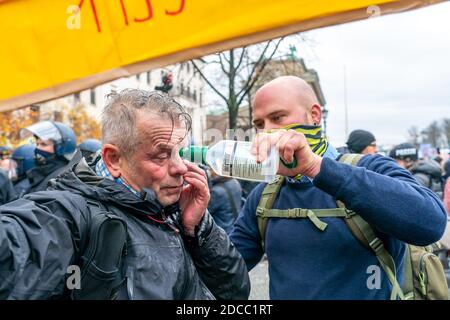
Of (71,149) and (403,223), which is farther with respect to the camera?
(71,149)

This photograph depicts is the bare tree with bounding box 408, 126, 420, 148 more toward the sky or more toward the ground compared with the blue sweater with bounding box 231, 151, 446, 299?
more toward the ground

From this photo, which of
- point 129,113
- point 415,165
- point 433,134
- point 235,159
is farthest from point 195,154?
point 433,134

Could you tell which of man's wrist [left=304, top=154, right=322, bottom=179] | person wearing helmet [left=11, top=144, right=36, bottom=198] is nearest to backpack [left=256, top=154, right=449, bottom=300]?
man's wrist [left=304, top=154, right=322, bottom=179]

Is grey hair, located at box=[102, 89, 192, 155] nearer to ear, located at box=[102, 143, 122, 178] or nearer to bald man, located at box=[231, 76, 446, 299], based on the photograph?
ear, located at box=[102, 143, 122, 178]

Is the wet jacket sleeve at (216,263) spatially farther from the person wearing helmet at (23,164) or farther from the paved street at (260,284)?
the paved street at (260,284)

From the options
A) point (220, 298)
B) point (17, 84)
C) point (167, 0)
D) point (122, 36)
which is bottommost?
point (220, 298)

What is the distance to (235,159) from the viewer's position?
1763 millimetres

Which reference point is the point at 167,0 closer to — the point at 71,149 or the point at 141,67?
the point at 141,67

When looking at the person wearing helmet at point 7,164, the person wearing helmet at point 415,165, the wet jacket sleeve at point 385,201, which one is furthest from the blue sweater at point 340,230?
the person wearing helmet at point 415,165

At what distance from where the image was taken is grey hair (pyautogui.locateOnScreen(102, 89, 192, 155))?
1.65 metres

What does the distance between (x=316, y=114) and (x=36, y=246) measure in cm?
146

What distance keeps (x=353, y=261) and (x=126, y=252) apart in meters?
0.98
